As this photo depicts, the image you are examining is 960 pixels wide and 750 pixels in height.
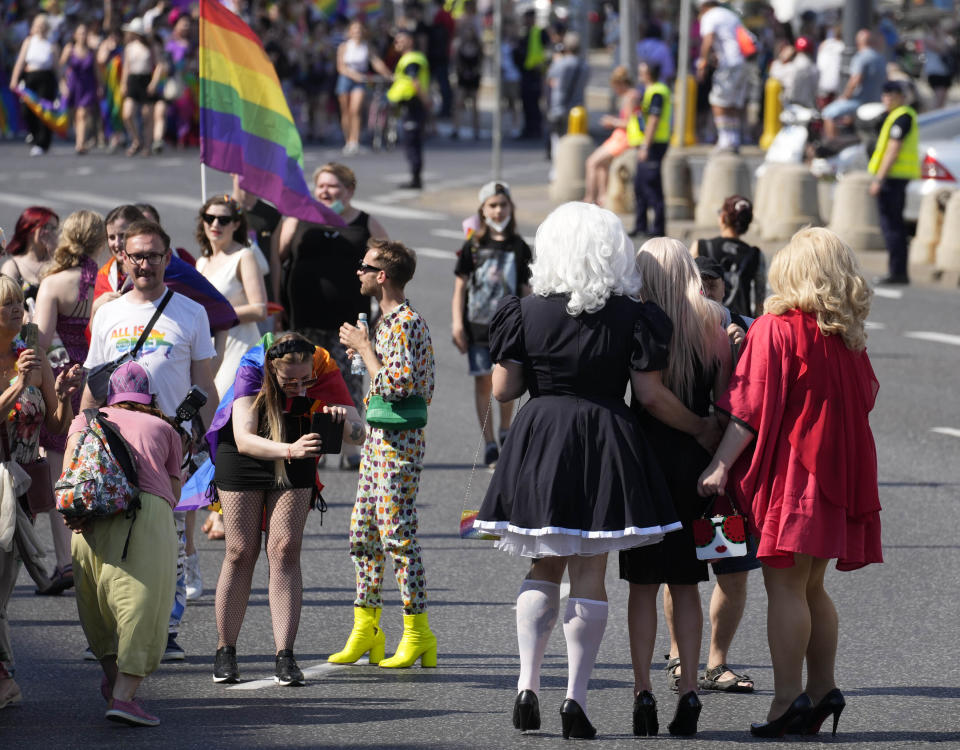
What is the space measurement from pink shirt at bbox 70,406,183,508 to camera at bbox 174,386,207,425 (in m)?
0.31

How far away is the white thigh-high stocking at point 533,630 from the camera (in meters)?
6.36

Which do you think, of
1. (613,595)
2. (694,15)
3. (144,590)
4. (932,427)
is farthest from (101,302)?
(694,15)

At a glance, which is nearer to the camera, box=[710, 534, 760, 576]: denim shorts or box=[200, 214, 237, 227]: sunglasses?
box=[710, 534, 760, 576]: denim shorts

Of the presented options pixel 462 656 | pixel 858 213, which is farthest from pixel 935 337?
pixel 462 656

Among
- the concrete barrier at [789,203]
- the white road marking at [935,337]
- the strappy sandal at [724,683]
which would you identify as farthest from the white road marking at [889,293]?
the strappy sandal at [724,683]

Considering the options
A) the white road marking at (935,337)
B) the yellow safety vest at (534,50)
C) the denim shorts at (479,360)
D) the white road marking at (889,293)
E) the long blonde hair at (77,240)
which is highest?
the yellow safety vest at (534,50)

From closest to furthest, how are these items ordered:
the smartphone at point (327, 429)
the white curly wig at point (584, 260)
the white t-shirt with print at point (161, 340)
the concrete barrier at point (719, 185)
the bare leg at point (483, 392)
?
the white curly wig at point (584, 260) → the smartphone at point (327, 429) → the white t-shirt with print at point (161, 340) → the bare leg at point (483, 392) → the concrete barrier at point (719, 185)

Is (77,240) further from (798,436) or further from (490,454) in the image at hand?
(798,436)

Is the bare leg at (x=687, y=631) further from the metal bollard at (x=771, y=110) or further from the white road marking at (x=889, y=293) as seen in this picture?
the metal bollard at (x=771, y=110)

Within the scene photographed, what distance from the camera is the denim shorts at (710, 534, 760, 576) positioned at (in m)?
6.82

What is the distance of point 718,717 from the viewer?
6.65 m

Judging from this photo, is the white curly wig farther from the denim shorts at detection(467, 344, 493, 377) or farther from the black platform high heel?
the denim shorts at detection(467, 344, 493, 377)

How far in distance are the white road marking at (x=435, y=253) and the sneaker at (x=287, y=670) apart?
12499 millimetres

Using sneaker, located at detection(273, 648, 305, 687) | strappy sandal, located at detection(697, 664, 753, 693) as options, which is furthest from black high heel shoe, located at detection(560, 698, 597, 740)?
sneaker, located at detection(273, 648, 305, 687)
